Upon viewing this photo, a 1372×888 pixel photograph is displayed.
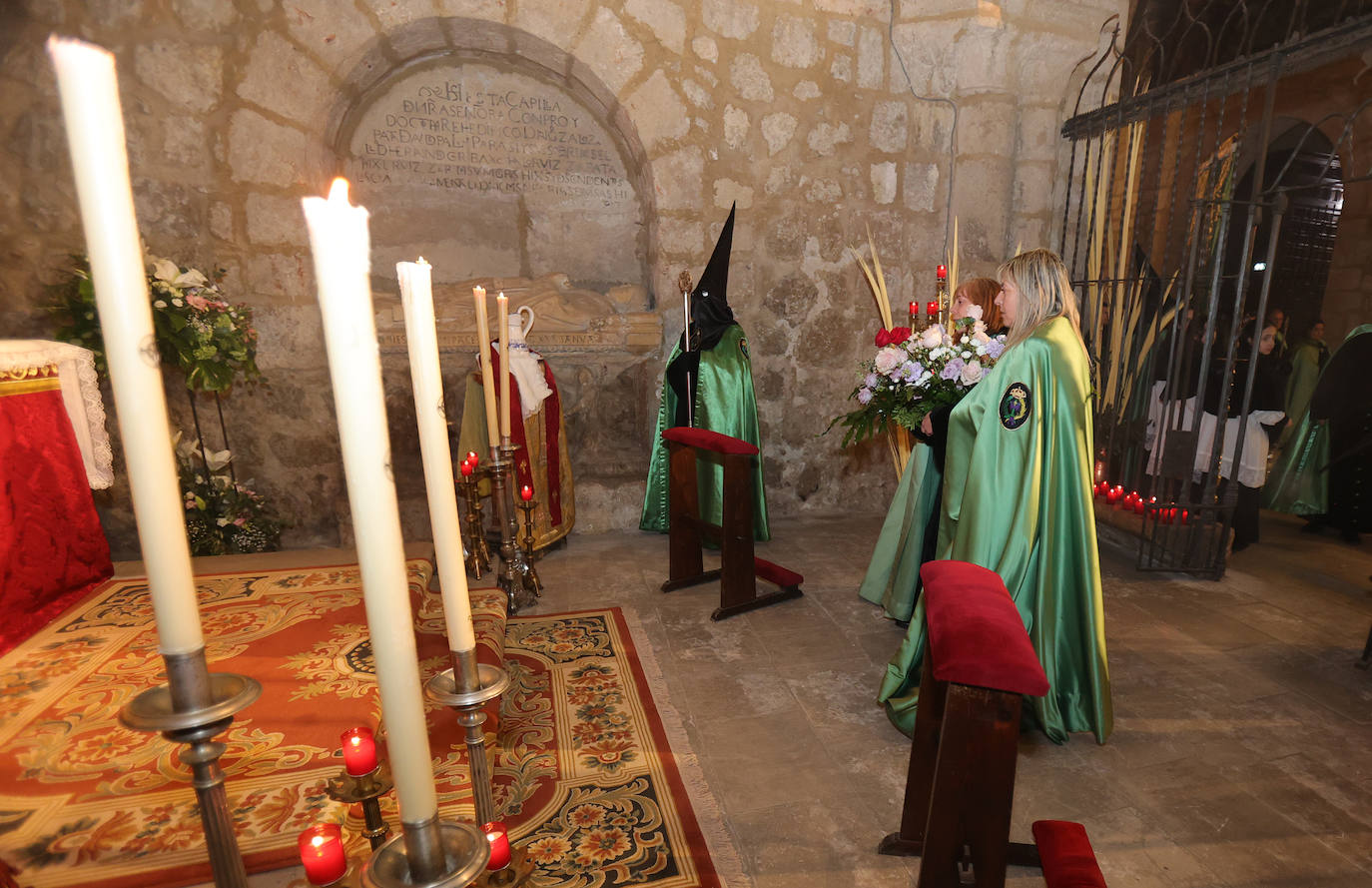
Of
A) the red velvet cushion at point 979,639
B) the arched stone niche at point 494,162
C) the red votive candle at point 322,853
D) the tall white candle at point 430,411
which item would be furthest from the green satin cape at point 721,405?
the tall white candle at point 430,411

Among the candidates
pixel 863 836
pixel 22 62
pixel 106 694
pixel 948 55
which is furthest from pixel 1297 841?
pixel 22 62

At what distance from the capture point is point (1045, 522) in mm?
2471

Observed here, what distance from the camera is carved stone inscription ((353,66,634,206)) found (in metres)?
4.86

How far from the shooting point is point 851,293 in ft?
17.5

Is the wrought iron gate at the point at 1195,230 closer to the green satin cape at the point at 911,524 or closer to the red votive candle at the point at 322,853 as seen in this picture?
the green satin cape at the point at 911,524

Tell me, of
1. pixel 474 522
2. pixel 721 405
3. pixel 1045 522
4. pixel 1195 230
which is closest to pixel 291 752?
pixel 474 522

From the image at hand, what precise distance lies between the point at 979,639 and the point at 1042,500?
1225 millimetres

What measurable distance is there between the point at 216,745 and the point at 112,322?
40 cm

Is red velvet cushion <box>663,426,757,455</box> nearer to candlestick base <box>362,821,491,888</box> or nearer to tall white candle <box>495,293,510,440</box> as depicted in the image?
tall white candle <box>495,293,510,440</box>

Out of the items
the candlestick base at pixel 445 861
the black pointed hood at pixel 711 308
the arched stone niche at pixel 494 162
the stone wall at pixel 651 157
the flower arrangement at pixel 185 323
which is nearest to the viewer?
the candlestick base at pixel 445 861

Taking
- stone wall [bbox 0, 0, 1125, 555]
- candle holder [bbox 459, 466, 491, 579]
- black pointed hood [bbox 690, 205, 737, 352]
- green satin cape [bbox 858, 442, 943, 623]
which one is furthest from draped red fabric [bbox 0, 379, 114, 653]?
green satin cape [bbox 858, 442, 943, 623]

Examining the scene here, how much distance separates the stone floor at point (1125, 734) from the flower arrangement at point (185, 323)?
237 cm

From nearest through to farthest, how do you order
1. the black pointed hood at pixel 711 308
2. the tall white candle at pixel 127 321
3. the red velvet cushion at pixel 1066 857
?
the tall white candle at pixel 127 321, the red velvet cushion at pixel 1066 857, the black pointed hood at pixel 711 308

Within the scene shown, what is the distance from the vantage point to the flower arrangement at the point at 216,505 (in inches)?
167
